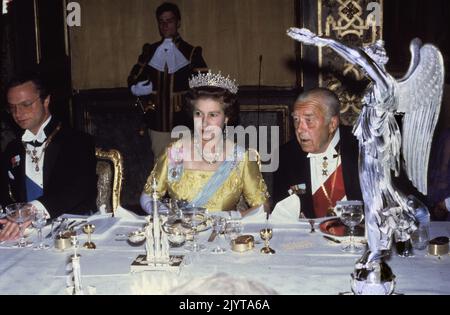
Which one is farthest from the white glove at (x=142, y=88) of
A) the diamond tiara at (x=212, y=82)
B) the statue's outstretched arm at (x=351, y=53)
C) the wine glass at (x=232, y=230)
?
the statue's outstretched arm at (x=351, y=53)

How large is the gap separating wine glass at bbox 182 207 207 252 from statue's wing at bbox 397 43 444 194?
40.5 inches

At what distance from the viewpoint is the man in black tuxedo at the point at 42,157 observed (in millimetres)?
3943

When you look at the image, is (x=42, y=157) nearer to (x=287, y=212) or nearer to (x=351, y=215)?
(x=287, y=212)

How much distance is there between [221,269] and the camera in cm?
242

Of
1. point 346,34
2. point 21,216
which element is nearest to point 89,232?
point 21,216

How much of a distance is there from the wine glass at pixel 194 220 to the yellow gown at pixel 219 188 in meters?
1.01

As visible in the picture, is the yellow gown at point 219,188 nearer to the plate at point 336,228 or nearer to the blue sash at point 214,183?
the blue sash at point 214,183

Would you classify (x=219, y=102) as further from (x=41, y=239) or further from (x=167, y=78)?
(x=167, y=78)

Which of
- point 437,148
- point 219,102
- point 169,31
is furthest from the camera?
point 169,31

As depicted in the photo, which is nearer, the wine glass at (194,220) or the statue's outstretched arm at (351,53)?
the statue's outstretched arm at (351,53)

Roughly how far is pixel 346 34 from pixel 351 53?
14.5 ft

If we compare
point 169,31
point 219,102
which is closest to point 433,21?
point 169,31

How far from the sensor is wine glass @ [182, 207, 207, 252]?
8.75ft

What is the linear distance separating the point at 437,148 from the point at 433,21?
8.33 ft
